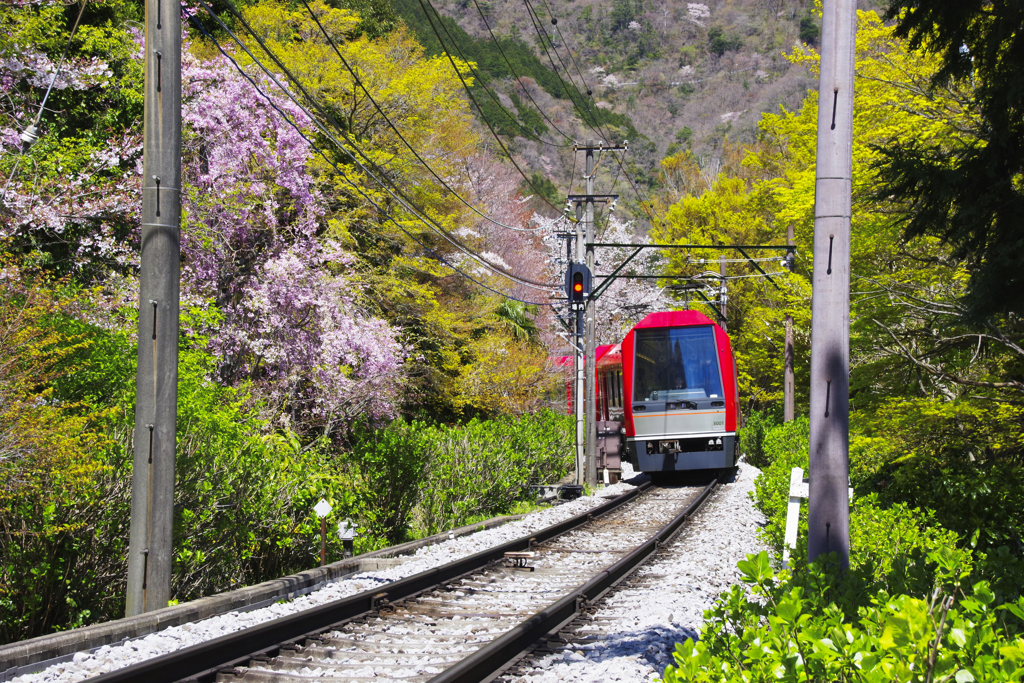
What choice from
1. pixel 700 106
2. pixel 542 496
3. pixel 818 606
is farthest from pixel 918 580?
pixel 700 106

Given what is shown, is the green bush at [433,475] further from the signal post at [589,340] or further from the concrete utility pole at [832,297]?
the concrete utility pole at [832,297]

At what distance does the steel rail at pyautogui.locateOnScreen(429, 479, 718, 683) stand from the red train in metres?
9.08

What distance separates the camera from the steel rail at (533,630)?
211 inches

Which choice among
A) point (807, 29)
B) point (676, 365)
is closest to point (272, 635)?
point (676, 365)

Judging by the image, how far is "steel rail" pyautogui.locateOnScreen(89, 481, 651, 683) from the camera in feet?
17.0

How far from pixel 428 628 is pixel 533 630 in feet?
3.40

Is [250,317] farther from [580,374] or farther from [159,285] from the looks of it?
[159,285]

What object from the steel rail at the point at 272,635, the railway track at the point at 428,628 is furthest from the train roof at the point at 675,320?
the steel rail at the point at 272,635

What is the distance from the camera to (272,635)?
6.27m

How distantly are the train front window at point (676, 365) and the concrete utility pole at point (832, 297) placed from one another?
14914 millimetres

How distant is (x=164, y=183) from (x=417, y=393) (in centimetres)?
1765

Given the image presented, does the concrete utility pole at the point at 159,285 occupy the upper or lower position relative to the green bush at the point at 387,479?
upper

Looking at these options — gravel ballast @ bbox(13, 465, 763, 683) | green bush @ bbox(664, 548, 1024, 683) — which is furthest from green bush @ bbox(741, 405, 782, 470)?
green bush @ bbox(664, 548, 1024, 683)

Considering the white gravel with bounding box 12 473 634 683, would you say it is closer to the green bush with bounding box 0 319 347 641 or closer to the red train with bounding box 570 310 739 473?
the green bush with bounding box 0 319 347 641
